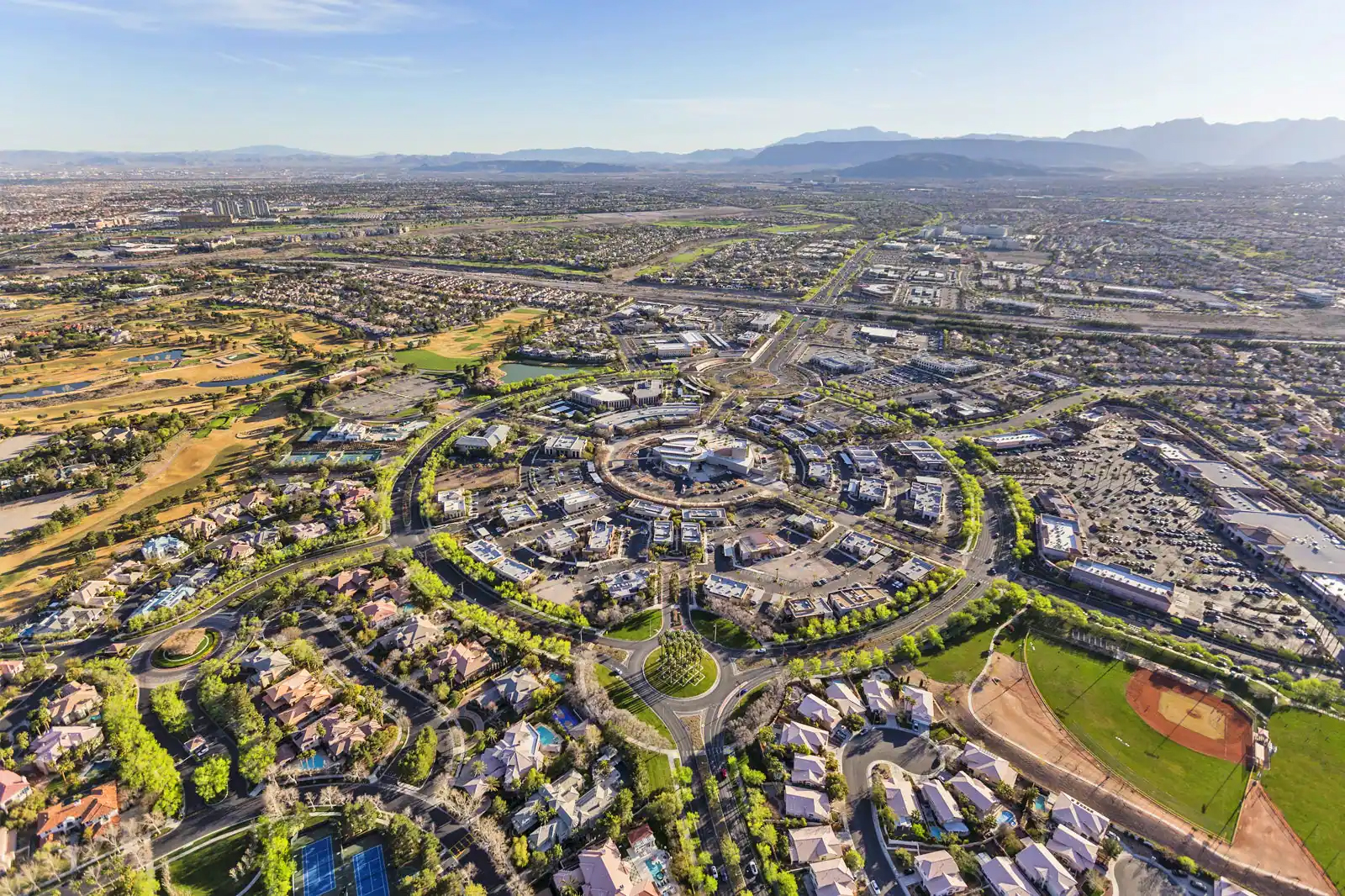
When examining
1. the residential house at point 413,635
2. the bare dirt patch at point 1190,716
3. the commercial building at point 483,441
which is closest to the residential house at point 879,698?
the bare dirt patch at point 1190,716

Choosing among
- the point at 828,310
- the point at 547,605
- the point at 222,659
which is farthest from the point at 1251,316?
the point at 222,659

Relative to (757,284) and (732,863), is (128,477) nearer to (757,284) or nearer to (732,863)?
(732,863)

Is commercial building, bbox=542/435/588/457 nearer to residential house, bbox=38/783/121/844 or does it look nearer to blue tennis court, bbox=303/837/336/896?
blue tennis court, bbox=303/837/336/896

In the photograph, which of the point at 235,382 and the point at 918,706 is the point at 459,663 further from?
the point at 235,382

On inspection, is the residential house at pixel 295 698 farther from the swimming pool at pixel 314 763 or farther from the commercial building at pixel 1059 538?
the commercial building at pixel 1059 538

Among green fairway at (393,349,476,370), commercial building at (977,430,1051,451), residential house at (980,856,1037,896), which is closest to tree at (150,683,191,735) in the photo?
residential house at (980,856,1037,896)

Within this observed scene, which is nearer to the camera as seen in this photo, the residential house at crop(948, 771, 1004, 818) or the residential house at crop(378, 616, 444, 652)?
the residential house at crop(948, 771, 1004, 818)
